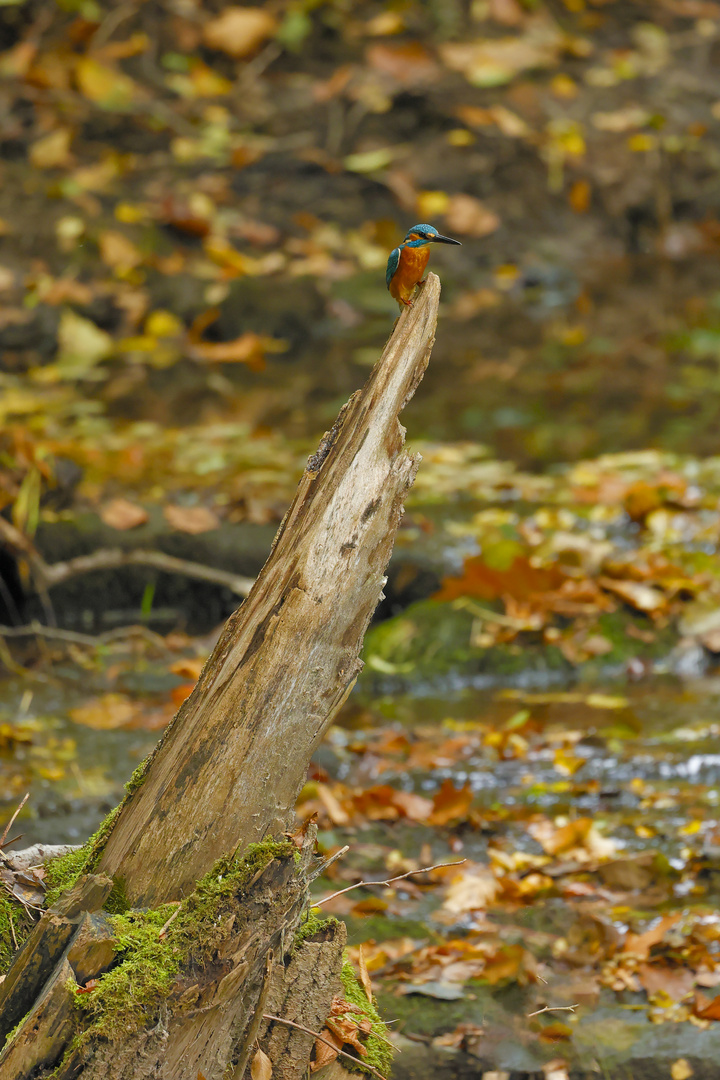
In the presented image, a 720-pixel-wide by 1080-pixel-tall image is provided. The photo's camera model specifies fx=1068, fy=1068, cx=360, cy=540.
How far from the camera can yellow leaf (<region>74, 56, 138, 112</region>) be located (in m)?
8.71

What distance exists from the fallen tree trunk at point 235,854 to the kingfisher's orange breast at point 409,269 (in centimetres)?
23

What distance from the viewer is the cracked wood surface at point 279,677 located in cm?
163

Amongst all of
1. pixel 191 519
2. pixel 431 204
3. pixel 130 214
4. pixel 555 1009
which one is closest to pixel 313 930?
pixel 555 1009

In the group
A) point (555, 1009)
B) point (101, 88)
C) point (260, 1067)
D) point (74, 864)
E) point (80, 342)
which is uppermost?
point (101, 88)

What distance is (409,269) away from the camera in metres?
2.08

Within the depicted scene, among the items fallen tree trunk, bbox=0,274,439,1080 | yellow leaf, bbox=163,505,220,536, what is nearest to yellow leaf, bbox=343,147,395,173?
yellow leaf, bbox=163,505,220,536

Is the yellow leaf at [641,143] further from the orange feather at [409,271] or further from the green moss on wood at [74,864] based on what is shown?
the green moss on wood at [74,864]

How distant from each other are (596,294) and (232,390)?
3239 millimetres

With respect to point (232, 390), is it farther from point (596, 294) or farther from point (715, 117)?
point (715, 117)

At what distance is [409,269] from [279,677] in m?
0.87

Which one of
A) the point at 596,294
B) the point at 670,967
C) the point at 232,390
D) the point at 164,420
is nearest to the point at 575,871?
the point at 670,967

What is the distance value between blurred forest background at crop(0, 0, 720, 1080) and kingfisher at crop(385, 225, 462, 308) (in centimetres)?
138

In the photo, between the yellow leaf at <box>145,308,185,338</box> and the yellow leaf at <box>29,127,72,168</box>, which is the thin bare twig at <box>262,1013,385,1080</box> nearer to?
the yellow leaf at <box>145,308,185,338</box>

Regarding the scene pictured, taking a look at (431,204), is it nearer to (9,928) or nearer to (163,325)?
(163,325)
